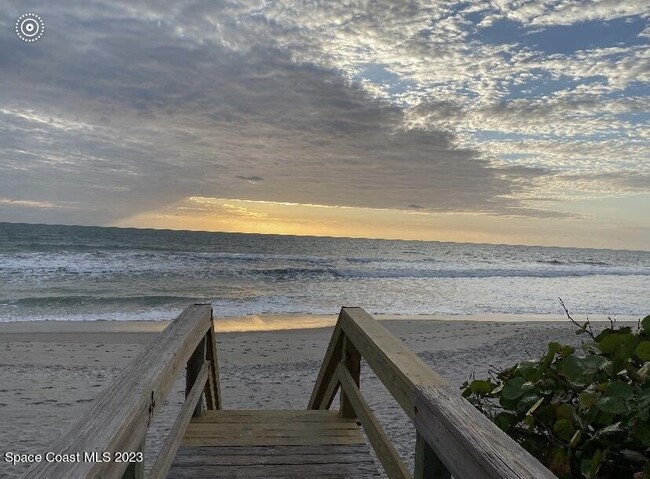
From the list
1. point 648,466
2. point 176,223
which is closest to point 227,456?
point 648,466

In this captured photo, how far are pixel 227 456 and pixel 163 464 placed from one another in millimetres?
1045

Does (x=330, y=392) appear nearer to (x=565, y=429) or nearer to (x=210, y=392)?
(x=210, y=392)

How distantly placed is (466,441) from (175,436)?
59.8 inches

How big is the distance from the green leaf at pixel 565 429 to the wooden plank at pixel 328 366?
2.21 m

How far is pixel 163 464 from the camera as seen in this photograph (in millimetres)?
1950

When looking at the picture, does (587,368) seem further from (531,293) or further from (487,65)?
(531,293)

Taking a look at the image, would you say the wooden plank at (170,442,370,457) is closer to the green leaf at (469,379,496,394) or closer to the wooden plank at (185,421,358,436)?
the wooden plank at (185,421,358,436)

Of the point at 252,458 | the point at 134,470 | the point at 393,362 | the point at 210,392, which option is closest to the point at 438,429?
the point at 393,362

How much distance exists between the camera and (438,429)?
1386mm


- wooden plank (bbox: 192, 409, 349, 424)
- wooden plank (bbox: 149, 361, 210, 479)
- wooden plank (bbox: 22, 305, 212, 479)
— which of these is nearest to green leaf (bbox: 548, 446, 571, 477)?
wooden plank (bbox: 22, 305, 212, 479)

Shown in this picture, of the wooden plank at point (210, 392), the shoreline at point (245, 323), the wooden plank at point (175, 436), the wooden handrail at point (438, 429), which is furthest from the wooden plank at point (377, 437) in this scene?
the shoreline at point (245, 323)

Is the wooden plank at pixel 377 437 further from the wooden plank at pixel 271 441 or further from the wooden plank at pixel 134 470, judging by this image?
the wooden plank at pixel 134 470

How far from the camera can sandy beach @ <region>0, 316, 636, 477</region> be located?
6.18 metres

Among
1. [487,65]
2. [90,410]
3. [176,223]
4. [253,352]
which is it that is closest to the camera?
[90,410]
